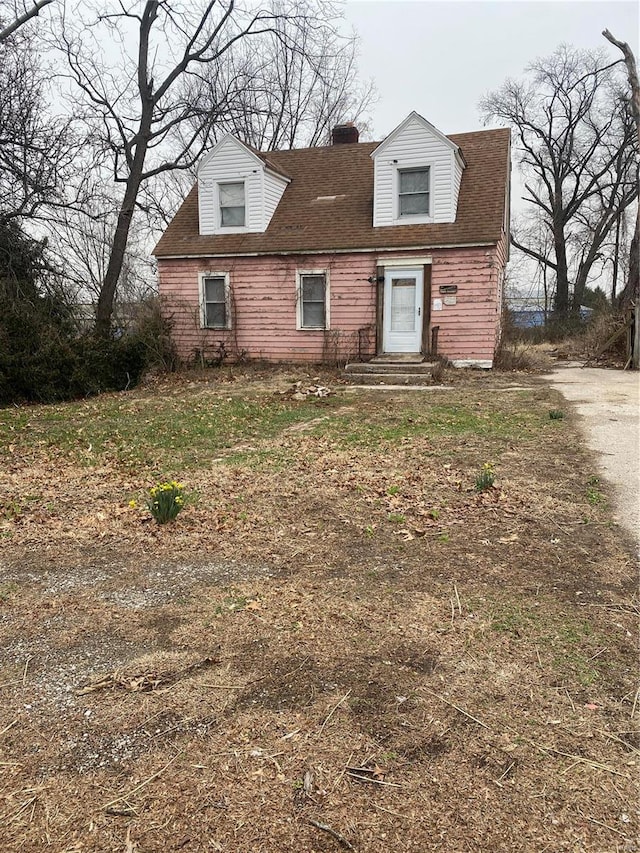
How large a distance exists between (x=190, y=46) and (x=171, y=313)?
26.7ft

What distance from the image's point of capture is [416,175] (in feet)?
49.0

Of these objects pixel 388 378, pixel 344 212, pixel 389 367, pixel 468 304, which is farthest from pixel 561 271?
pixel 388 378

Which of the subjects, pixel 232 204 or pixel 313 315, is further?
pixel 232 204

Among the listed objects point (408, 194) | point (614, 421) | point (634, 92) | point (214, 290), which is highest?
point (634, 92)

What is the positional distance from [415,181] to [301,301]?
4236mm

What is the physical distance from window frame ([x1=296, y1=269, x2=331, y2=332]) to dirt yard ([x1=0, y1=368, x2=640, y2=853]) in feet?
33.8

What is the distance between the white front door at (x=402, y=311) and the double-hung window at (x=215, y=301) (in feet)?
15.1

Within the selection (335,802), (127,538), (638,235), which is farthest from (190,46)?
(335,802)

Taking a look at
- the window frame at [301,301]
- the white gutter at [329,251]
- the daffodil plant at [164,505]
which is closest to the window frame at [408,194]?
the white gutter at [329,251]

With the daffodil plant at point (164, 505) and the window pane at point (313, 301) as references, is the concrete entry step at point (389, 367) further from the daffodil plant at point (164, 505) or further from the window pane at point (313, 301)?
the daffodil plant at point (164, 505)

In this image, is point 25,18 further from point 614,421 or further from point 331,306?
point 614,421

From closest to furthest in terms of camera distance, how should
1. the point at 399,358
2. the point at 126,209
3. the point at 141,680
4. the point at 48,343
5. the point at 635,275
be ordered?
the point at 141,680, the point at 48,343, the point at 399,358, the point at 126,209, the point at 635,275

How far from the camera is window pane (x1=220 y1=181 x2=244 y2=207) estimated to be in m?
16.6

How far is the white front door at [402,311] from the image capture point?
14.8 meters
